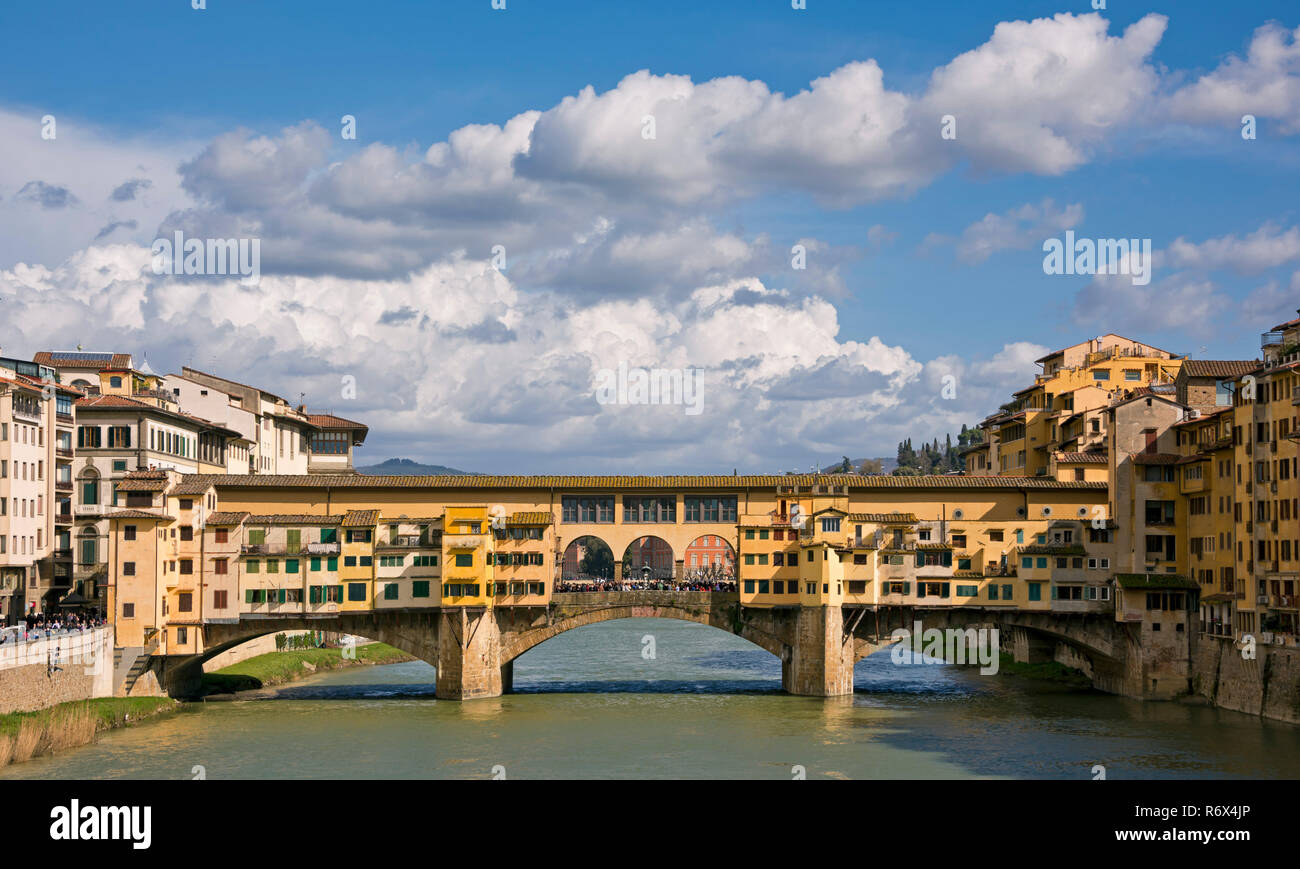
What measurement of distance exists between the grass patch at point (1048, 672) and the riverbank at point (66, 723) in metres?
49.5

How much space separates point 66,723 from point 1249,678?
5174 centimetres

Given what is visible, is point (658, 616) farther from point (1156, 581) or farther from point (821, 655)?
point (1156, 581)

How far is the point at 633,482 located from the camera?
3275 inches

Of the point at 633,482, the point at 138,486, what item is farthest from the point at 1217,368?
the point at 138,486

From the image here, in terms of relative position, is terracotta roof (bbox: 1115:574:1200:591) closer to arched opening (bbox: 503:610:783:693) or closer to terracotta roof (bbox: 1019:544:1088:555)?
terracotta roof (bbox: 1019:544:1088:555)

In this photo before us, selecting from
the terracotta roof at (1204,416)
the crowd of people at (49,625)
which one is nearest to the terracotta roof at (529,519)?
the crowd of people at (49,625)

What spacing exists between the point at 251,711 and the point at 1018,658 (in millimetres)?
49600

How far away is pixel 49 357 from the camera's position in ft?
328

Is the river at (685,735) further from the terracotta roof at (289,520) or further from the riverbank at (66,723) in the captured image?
the terracotta roof at (289,520)

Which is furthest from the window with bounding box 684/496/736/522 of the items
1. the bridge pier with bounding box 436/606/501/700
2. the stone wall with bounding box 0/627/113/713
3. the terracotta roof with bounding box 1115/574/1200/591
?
the stone wall with bounding box 0/627/113/713

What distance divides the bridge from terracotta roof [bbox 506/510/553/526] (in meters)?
Answer: 4.03

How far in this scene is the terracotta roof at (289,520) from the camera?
251ft
